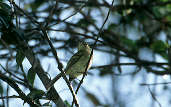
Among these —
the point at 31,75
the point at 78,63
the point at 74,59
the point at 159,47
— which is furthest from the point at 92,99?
the point at 31,75

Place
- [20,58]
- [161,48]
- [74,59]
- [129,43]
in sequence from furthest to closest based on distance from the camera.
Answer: [129,43]
[161,48]
[74,59]
[20,58]

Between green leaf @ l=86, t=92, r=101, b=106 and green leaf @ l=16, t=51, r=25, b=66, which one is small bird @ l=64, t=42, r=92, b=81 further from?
green leaf @ l=86, t=92, r=101, b=106

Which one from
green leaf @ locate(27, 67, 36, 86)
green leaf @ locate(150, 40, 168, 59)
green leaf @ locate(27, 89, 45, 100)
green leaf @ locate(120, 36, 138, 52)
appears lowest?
green leaf @ locate(27, 89, 45, 100)

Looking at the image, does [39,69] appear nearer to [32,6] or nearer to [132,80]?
[32,6]

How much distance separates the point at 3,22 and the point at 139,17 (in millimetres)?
3549

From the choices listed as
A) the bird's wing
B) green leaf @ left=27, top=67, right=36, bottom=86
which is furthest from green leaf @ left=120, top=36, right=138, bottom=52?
green leaf @ left=27, top=67, right=36, bottom=86

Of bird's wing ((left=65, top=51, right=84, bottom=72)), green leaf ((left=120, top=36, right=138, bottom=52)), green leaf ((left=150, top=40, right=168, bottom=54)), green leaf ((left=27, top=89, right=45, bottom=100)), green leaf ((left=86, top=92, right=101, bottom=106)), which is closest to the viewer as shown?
green leaf ((left=27, top=89, right=45, bottom=100))

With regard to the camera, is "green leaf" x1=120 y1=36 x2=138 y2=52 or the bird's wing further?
"green leaf" x1=120 y1=36 x2=138 y2=52

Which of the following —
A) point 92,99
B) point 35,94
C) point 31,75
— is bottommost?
point 35,94

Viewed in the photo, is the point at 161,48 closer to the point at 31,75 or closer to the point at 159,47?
the point at 159,47

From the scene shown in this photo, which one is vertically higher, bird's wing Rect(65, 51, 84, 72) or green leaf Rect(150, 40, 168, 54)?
green leaf Rect(150, 40, 168, 54)

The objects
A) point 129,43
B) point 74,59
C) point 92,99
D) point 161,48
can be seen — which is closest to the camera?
point 74,59

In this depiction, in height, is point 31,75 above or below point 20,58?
below

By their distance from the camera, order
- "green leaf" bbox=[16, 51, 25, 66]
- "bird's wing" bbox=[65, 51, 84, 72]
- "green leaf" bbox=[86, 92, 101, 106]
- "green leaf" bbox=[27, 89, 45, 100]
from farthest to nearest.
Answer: "green leaf" bbox=[86, 92, 101, 106], "bird's wing" bbox=[65, 51, 84, 72], "green leaf" bbox=[16, 51, 25, 66], "green leaf" bbox=[27, 89, 45, 100]
